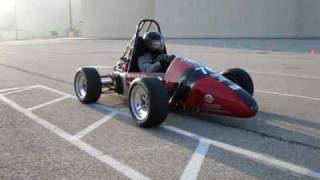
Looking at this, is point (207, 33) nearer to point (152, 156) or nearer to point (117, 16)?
point (117, 16)

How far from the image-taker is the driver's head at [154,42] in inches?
357

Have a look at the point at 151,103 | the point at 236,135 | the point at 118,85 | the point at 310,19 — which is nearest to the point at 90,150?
the point at 151,103

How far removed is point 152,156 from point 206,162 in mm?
654

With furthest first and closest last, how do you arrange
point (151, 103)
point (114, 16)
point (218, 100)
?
1. point (114, 16)
2. point (218, 100)
3. point (151, 103)

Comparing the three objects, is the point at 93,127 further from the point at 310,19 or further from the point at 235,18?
the point at 310,19

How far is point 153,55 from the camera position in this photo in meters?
9.19

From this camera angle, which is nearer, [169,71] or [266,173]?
[266,173]

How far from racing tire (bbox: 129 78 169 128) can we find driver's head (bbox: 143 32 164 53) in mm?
1650

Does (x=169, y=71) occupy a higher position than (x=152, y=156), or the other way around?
(x=169, y=71)

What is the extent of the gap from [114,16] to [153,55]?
54.2m

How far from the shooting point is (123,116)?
8.19m

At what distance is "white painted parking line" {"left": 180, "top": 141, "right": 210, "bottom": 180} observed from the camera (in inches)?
201

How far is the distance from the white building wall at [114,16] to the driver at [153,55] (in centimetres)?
5203

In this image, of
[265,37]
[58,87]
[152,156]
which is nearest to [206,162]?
[152,156]
